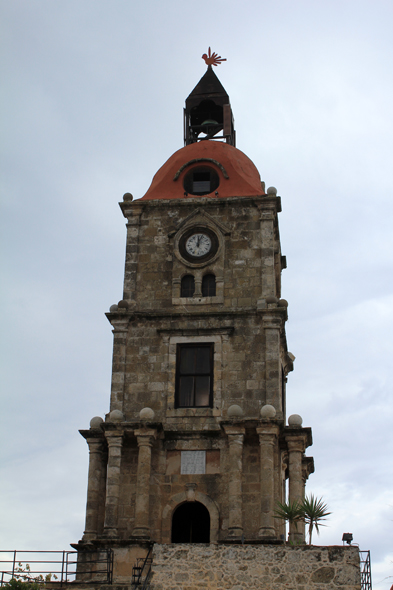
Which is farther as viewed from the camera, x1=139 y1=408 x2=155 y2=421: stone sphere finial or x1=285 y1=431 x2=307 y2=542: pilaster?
x1=139 y1=408 x2=155 y2=421: stone sphere finial

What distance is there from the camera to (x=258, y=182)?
101 ft

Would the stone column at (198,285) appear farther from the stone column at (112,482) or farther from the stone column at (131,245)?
the stone column at (112,482)

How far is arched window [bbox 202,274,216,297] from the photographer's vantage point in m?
28.5

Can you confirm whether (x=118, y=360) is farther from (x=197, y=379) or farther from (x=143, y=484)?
(x=143, y=484)

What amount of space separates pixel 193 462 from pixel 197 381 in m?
2.67

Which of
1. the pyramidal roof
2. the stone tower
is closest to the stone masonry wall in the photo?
the stone tower

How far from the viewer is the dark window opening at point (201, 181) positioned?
3067 cm

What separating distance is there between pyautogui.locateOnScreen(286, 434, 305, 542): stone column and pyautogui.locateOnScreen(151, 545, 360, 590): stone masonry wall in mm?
4680

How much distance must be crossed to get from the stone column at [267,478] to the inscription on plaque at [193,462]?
1.95 m

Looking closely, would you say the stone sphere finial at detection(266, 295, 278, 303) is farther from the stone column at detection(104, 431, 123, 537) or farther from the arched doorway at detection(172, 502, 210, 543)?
the arched doorway at detection(172, 502, 210, 543)

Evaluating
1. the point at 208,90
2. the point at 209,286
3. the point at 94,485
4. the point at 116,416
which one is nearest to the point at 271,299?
the point at 209,286

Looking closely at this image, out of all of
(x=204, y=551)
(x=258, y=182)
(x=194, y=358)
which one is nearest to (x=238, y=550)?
(x=204, y=551)

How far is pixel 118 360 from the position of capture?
27.7 metres

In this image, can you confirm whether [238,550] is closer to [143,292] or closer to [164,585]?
[164,585]
